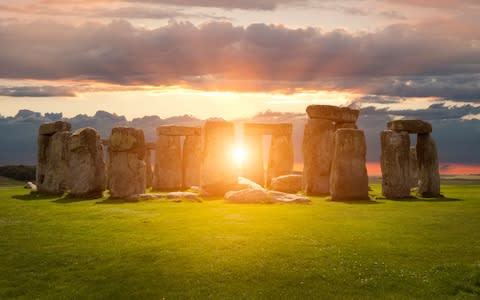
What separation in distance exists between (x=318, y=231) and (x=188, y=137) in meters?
26.3

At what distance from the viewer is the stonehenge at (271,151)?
42.1 meters

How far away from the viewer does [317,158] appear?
32500mm

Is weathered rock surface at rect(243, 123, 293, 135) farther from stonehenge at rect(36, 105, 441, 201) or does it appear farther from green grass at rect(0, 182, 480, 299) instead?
green grass at rect(0, 182, 480, 299)

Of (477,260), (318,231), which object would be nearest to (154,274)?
(318,231)

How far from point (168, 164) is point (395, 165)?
60.5 feet

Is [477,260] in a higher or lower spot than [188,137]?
lower

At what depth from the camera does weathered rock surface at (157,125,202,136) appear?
41.0 meters

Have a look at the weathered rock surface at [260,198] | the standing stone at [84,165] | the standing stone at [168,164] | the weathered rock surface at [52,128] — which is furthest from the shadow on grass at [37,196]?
the standing stone at [168,164]

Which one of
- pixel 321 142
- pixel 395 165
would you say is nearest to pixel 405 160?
pixel 395 165

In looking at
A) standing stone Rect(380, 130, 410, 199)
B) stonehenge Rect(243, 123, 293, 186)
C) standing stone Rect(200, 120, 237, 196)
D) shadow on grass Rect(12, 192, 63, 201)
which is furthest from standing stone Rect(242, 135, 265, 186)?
shadow on grass Rect(12, 192, 63, 201)

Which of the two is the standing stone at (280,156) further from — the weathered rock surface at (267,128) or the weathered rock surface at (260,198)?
the weathered rock surface at (260,198)

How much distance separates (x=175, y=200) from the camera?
85.5 ft

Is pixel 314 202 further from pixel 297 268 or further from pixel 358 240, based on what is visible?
pixel 297 268

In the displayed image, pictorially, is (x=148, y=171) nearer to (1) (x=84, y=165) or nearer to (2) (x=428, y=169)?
(1) (x=84, y=165)
